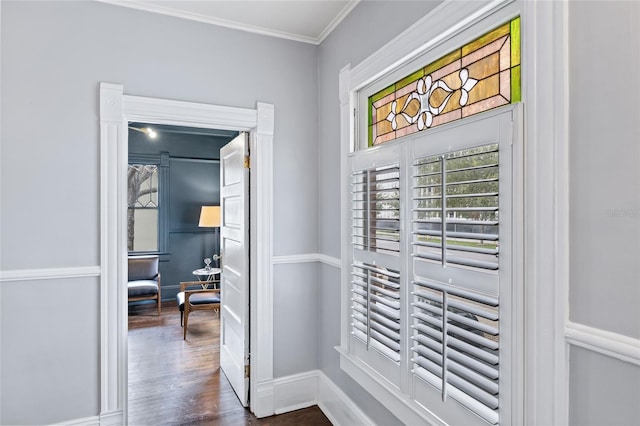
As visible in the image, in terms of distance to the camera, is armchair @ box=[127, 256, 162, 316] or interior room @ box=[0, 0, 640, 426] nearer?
interior room @ box=[0, 0, 640, 426]

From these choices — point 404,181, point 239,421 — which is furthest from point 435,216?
point 239,421

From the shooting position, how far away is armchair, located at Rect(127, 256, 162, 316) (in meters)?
4.89

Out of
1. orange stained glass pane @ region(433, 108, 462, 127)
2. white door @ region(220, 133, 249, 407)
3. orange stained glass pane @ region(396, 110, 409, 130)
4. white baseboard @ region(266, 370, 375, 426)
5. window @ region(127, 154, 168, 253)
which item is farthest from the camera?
window @ region(127, 154, 168, 253)

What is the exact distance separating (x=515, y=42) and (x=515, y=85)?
0.49ft

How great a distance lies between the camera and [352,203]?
227 centimetres

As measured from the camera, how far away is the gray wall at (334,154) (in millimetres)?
2100

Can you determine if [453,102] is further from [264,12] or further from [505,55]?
[264,12]

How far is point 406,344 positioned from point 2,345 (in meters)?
2.20

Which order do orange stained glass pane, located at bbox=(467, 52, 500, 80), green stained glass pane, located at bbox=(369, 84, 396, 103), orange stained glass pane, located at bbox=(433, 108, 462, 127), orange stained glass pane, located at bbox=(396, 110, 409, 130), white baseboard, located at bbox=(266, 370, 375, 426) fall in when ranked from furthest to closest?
white baseboard, located at bbox=(266, 370, 375, 426) < green stained glass pane, located at bbox=(369, 84, 396, 103) < orange stained glass pane, located at bbox=(396, 110, 409, 130) < orange stained glass pane, located at bbox=(433, 108, 462, 127) < orange stained glass pane, located at bbox=(467, 52, 500, 80)

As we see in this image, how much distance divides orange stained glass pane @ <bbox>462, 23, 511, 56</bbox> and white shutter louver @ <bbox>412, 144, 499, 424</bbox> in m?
0.43

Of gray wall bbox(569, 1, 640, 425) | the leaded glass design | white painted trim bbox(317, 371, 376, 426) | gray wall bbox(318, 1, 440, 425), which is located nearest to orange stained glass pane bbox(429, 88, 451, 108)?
gray wall bbox(318, 1, 440, 425)

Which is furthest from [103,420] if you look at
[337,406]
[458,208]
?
[458,208]

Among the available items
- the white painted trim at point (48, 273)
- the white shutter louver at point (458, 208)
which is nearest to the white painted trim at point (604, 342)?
the white shutter louver at point (458, 208)

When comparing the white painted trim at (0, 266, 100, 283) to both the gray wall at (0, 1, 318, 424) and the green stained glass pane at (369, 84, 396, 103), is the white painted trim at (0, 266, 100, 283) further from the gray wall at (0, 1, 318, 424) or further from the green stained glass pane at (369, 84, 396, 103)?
the green stained glass pane at (369, 84, 396, 103)
